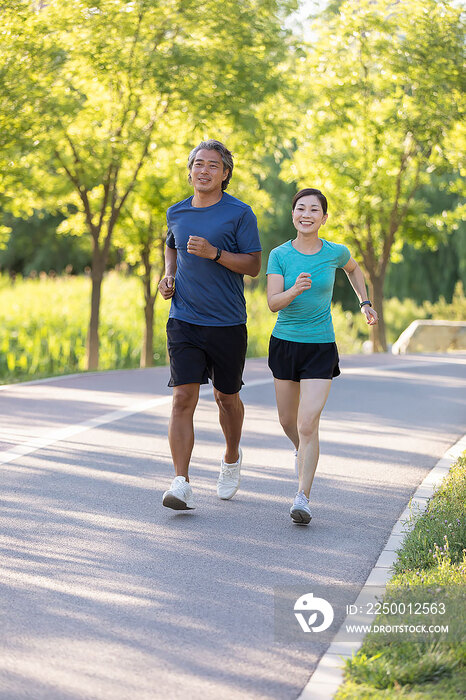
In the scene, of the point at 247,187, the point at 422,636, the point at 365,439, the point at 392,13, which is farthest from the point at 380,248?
the point at 422,636

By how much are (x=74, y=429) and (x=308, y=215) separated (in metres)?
3.69

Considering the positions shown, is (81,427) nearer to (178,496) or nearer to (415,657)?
(178,496)

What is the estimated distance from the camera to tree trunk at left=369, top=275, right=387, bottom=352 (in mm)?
25156

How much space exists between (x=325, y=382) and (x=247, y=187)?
16.7 m

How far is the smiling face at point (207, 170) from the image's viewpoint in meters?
6.36

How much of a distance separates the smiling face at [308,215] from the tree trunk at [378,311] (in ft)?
60.9

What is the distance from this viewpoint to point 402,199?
24672mm

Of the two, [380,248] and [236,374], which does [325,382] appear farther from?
[380,248]

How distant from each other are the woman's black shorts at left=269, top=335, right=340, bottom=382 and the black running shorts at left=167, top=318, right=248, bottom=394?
26cm

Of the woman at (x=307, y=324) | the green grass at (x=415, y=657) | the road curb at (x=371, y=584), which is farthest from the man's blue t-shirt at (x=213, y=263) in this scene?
the green grass at (x=415, y=657)

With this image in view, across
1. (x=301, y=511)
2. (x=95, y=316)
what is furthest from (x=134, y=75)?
(x=301, y=511)

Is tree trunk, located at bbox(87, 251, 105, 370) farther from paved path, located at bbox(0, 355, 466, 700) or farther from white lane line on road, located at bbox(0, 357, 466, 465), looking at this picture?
paved path, located at bbox(0, 355, 466, 700)

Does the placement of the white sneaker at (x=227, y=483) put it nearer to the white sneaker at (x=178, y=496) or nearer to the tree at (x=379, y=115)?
the white sneaker at (x=178, y=496)

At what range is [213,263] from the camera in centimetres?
634
